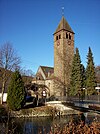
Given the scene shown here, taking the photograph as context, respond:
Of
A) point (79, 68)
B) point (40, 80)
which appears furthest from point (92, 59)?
point (40, 80)

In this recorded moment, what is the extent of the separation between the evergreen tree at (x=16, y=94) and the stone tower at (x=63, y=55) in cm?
2009

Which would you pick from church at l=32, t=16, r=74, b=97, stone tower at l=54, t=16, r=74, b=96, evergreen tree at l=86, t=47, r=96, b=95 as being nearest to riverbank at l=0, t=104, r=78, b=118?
evergreen tree at l=86, t=47, r=96, b=95

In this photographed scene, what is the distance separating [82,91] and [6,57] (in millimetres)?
19712

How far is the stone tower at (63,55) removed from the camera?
48.0m

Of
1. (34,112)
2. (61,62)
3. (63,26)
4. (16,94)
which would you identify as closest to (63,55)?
(61,62)

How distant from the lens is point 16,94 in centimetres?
2730

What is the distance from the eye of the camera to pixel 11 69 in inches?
1214

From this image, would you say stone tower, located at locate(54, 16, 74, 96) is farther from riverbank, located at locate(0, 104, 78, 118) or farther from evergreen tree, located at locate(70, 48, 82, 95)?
riverbank, located at locate(0, 104, 78, 118)

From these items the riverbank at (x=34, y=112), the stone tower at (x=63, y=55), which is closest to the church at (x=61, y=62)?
the stone tower at (x=63, y=55)

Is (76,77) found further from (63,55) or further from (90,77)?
(63,55)

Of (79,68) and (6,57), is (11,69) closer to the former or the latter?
(6,57)

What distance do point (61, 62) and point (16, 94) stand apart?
24706 millimetres

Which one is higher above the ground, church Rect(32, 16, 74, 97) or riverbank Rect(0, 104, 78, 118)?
church Rect(32, 16, 74, 97)

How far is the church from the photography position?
158 feet
